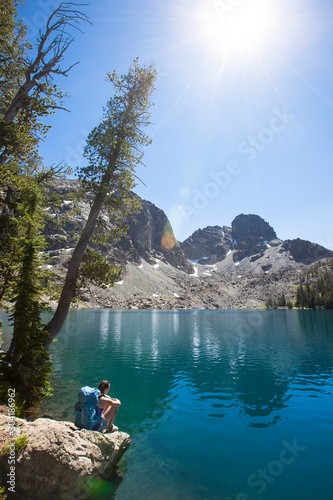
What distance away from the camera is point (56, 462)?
7.33 metres

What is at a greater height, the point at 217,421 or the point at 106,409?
the point at 106,409

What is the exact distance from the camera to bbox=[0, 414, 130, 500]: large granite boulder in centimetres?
702

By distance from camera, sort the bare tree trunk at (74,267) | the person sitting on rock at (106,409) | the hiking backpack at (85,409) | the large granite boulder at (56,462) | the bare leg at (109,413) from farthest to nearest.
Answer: the bare tree trunk at (74,267), the bare leg at (109,413), the person sitting on rock at (106,409), the hiking backpack at (85,409), the large granite boulder at (56,462)

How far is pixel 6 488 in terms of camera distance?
681 centimetres

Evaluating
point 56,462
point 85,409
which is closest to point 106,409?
point 85,409

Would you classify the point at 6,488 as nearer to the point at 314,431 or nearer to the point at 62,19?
the point at 314,431

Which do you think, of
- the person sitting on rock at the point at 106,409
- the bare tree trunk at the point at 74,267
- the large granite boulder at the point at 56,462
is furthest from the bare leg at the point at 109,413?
the bare tree trunk at the point at 74,267

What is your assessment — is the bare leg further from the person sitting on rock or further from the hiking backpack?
the hiking backpack

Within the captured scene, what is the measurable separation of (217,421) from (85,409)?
31.1 ft

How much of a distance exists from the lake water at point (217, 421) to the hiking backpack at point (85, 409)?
80.0 inches

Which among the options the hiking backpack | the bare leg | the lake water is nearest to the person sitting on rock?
the bare leg

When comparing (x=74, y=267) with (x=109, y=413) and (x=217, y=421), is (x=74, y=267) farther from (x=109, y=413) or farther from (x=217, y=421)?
(x=217, y=421)

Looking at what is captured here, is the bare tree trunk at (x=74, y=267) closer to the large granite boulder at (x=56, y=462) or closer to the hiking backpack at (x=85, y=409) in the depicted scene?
the hiking backpack at (x=85, y=409)

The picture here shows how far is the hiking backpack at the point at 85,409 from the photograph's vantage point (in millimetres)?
9125
